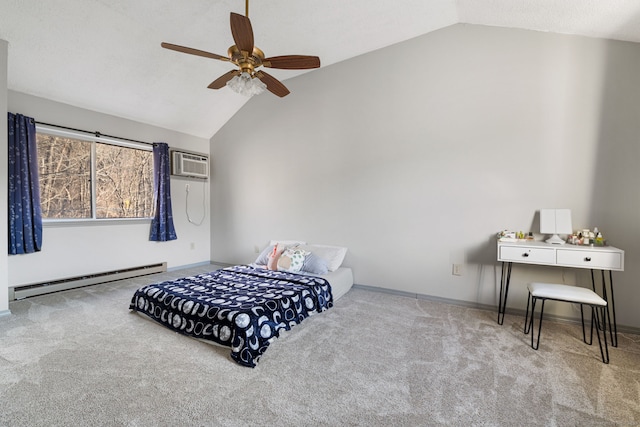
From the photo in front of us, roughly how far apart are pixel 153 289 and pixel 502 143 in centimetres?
379

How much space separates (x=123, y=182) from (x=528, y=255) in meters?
5.18

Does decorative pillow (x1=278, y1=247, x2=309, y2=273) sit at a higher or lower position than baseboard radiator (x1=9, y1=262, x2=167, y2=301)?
higher

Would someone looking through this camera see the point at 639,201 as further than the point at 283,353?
Yes

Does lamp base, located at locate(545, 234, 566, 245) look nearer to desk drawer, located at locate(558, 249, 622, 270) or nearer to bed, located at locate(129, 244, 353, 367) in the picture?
desk drawer, located at locate(558, 249, 622, 270)

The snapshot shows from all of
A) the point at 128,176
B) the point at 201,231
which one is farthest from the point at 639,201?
the point at 128,176

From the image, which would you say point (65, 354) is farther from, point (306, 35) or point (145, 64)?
point (306, 35)

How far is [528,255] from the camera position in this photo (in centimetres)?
251

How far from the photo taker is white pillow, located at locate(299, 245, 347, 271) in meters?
3.63

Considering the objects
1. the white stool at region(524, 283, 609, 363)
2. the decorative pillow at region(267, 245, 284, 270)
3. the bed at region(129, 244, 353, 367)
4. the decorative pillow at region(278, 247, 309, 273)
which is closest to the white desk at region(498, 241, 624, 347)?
the white stool at region(524, 283, 609, 363)

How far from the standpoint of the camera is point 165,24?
298cm

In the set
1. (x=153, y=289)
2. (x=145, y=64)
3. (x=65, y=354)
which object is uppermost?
(x=145, y=64)

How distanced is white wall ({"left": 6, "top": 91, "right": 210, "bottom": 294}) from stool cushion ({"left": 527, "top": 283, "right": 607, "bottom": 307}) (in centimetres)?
486

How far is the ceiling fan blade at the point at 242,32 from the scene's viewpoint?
5.67 ft

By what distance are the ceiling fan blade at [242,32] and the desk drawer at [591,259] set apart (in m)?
2.95
